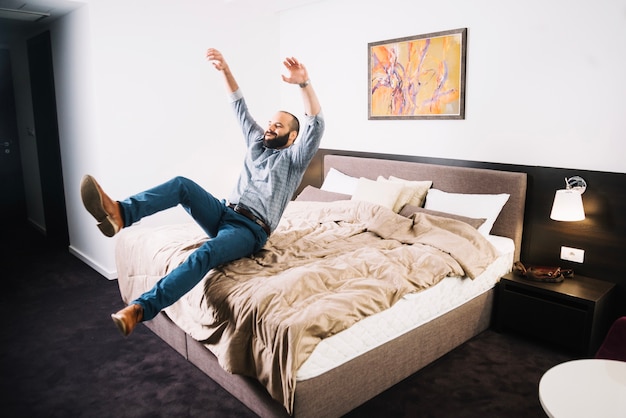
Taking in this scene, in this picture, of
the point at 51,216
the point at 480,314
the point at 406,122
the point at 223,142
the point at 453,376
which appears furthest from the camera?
the point at 51,216

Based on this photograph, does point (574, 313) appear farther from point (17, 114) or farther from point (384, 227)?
point (17, 114)

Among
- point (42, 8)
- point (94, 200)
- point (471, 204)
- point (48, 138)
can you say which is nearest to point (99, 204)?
point (94, 200)

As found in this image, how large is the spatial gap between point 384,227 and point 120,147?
2.30 meters

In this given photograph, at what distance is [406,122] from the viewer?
13.1 ft

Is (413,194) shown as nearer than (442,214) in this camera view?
No

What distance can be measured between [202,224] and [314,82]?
2488mm

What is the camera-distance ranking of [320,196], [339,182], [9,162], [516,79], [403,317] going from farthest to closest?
[9,162] < [339,182] < [320,196] < [516,79] < [403,317]

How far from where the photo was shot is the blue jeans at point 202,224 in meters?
2.18

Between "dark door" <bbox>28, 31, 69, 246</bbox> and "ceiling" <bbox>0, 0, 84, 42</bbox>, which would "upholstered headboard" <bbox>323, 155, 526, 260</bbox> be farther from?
"dark door" <bbox>28, 31, 69, 246</bbox>

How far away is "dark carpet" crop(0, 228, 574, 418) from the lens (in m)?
2.33

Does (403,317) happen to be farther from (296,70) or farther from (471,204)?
(296,70)

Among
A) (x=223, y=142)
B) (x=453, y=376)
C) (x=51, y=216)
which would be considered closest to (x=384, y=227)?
(x=453, y=376)

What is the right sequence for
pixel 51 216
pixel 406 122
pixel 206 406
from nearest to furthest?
pixel 206 406, pixel 406 122, pixel 51 216

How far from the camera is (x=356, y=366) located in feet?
7.16
